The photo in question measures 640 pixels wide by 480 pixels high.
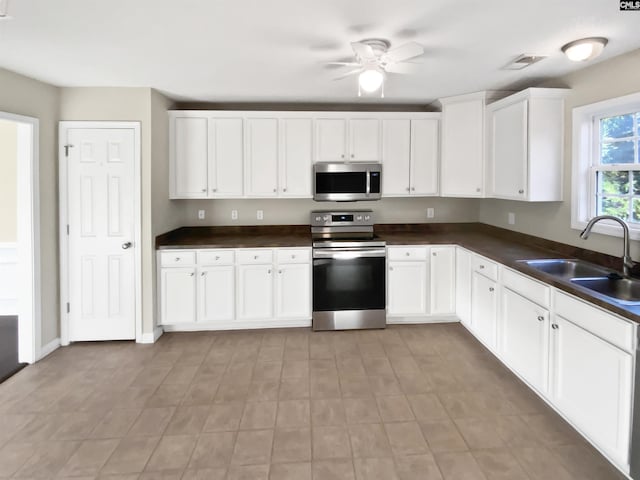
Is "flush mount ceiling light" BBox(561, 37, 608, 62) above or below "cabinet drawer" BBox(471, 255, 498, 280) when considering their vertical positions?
above

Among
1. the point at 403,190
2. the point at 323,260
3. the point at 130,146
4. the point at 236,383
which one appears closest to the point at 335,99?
the point at 403,190

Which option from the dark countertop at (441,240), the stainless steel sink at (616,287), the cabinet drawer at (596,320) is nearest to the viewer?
the cabinet drawer at (596,320)

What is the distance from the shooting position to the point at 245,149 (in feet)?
13.4

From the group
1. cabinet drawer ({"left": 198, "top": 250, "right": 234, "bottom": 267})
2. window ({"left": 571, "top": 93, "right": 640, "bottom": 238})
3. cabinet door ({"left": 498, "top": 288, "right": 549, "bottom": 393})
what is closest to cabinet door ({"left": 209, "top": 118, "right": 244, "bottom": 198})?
cabinet drawer ({"left": 198, "top": 250, "right": 234, "bottom": 267})

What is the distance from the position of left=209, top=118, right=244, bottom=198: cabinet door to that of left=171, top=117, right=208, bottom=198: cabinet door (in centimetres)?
7

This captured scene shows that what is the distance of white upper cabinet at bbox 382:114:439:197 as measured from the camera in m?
4.21

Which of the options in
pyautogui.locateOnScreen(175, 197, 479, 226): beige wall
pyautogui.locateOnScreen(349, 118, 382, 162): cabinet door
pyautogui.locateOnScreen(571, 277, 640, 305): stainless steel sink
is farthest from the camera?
pyautogui.locateOnScreen(175, 197, 479, 226): beige wall

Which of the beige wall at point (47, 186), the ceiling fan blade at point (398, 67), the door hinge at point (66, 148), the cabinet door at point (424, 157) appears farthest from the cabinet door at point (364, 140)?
the beige wall at point (47, 186)

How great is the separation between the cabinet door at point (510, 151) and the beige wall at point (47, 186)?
155 inches

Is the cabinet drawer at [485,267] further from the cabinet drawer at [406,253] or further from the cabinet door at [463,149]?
the cabinet door at [463,149]

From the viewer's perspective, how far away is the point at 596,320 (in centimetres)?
200

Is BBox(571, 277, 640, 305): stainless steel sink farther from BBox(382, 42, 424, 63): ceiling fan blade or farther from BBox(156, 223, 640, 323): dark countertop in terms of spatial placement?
BBox(382, 42, 424, 63): ceiling fan blade

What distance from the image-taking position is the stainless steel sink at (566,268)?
275 centimetres

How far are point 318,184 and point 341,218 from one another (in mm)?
493
